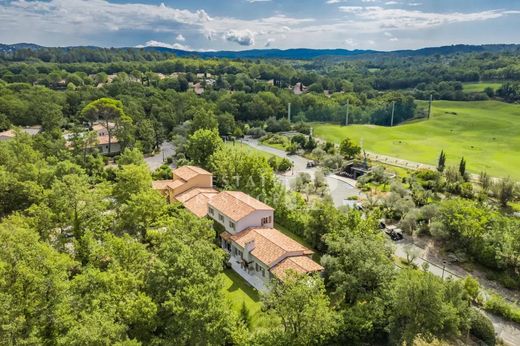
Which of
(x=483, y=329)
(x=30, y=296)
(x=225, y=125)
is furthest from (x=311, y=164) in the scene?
(x=30, y=296)

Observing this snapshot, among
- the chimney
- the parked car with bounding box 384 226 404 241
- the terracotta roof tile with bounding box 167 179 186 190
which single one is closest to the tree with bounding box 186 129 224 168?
the terracotta roof tile with bounding box 167 179 186 190

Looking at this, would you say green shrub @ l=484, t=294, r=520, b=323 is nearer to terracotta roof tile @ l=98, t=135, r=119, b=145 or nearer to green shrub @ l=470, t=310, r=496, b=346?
green shrub @ l=470, t=310, r=496, b=346

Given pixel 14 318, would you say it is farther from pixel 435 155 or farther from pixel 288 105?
pixel 288 105

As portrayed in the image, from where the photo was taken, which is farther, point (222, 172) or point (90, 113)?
point (90, 113)

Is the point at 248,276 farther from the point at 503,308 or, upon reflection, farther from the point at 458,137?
the point at 458,137

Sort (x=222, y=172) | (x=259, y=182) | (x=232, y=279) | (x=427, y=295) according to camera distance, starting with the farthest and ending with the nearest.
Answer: (x=222, y=172)
(x=259, y=182)
(x=232, y=279)
(x=427, y=295)

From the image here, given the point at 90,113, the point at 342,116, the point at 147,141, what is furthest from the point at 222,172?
the point at 342,116
